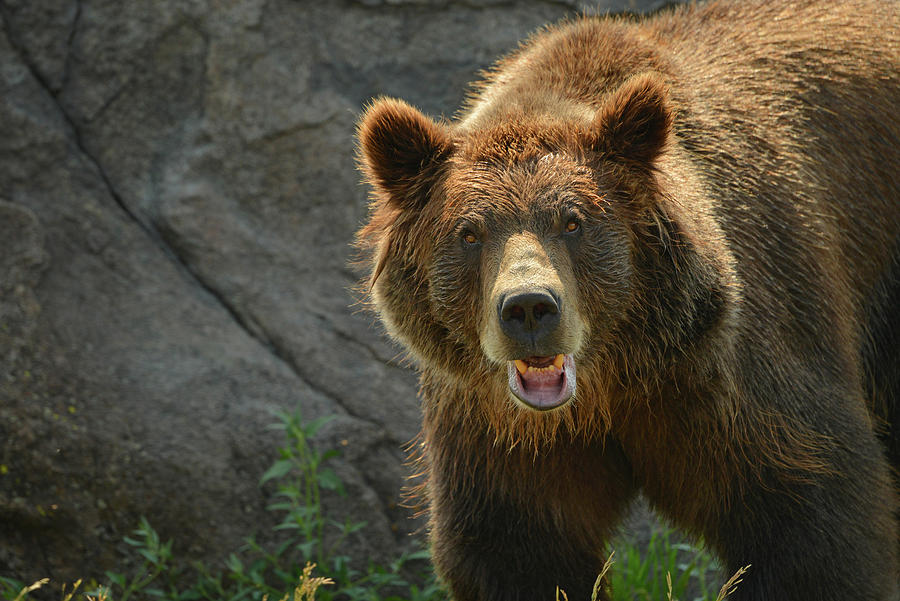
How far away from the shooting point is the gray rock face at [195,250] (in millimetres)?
5352

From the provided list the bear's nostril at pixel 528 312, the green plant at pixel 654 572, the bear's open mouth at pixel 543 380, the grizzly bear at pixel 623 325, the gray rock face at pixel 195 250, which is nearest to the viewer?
the bear's nostril at pixel 528 312

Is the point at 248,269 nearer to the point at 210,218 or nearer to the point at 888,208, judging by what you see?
the point at 210,218

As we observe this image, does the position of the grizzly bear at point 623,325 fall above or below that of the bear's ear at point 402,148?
below

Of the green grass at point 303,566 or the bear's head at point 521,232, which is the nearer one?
the bear's head at point 521,232

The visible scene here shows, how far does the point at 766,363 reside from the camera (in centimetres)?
359

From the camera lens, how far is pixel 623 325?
351 cm

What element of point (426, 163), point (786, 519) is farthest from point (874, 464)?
point (426, 163)

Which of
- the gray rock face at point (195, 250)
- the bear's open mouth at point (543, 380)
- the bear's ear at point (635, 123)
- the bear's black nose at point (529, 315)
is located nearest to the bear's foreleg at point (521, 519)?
the bear's open mouth at point (543, 380)

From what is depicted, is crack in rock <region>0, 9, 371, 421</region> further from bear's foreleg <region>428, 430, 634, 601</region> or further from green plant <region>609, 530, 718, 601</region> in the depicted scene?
bear's foreleg <region>428, 430, 634, 601</region>

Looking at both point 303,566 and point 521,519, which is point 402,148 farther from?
point 303,566

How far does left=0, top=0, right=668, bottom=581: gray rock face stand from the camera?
5.35m

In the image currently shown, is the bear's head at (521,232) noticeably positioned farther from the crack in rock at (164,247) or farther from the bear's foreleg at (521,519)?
the crack in rock at (164,247)

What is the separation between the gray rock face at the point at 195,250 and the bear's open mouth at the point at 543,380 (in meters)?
2.31

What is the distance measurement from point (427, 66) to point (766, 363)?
10.6 feet
